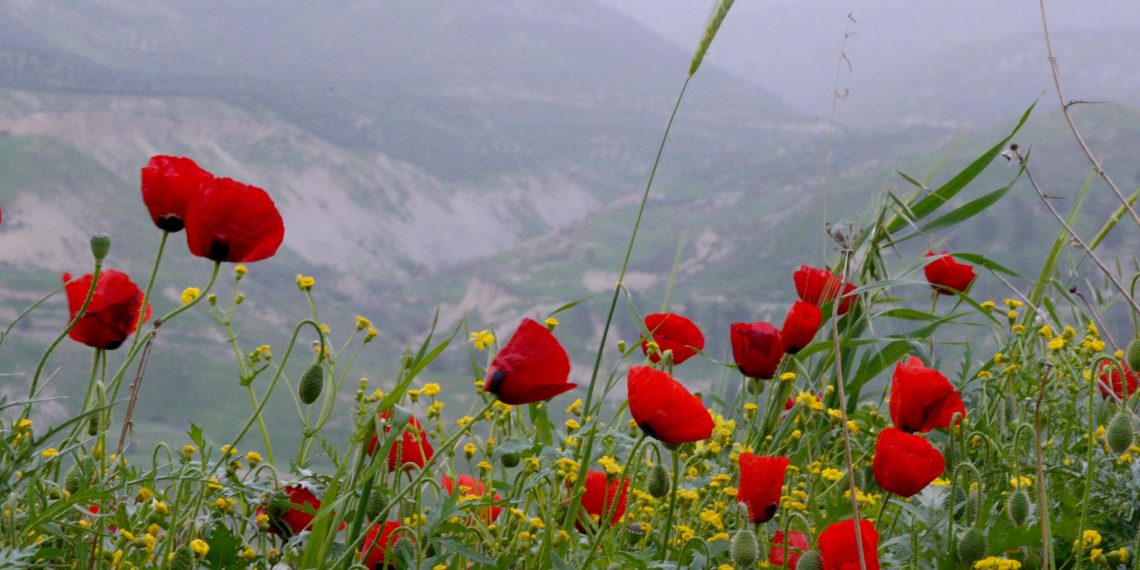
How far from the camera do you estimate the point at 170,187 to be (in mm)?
1689

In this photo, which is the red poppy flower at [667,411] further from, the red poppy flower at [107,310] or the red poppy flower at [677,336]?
the red poppy flower at [107,310]

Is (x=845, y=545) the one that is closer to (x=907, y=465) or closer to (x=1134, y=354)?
(x=907, y=465)

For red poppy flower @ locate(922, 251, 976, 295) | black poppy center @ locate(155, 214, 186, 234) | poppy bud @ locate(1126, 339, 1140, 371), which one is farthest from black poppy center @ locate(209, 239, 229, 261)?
red poppy flower @ locate(922, 251, 976, 295)

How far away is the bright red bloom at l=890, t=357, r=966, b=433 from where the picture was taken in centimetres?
188

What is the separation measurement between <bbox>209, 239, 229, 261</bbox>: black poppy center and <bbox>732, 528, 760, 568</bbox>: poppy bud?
86 centimetres

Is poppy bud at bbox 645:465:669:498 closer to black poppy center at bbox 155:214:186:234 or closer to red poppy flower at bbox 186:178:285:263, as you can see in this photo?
red poppy flower at bbox 186:178:285:263

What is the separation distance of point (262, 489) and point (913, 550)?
921 mm

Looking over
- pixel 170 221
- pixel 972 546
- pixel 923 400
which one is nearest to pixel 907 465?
pixel 972 546

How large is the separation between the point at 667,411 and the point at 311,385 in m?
0.51

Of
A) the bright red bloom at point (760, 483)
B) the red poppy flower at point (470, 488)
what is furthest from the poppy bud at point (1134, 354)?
the red poppy flower at point (470, 488)

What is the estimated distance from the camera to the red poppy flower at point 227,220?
163 centimetres

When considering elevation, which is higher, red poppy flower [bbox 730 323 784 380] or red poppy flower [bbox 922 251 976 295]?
red poppy flower [bbox 922 251 976 295]

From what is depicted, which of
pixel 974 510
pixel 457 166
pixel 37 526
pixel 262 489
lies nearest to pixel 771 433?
pixel 974 510

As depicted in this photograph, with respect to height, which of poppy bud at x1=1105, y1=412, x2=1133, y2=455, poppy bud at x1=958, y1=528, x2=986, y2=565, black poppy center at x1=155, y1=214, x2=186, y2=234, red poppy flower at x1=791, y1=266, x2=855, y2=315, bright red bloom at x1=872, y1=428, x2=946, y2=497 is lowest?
poppy bud at x1=958, y1=528, x2=986, y2=565
